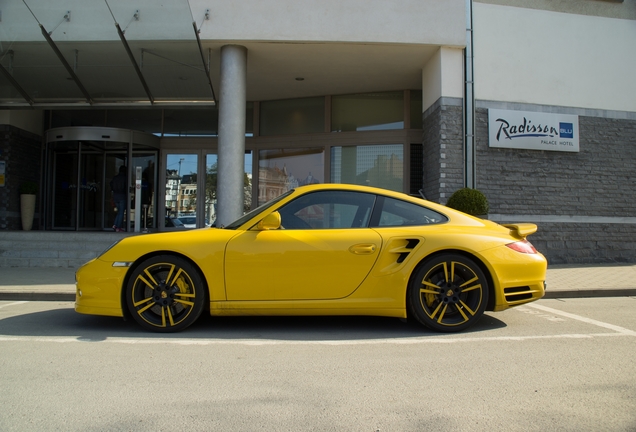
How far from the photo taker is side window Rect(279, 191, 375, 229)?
4.69m

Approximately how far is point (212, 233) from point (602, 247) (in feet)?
32.2

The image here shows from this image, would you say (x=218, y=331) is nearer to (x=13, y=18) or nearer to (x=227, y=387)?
(x=227, y=387)

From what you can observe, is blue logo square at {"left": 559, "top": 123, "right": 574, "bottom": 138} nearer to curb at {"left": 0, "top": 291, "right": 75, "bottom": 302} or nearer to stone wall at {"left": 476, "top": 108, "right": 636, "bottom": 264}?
stone wall at {"left": 476, "top": 108, "right": 636, "bottom": 264}

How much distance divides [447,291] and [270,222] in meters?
1.73

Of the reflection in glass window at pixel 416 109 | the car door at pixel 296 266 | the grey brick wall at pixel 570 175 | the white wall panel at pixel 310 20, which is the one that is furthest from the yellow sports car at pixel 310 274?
the reflection in glass window at pixel 416 109

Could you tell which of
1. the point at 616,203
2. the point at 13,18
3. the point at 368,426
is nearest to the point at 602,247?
the point at 616,203

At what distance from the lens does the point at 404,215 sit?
479 cm

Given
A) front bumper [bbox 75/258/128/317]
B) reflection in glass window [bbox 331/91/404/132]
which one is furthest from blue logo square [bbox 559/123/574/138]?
front bumper [bbox 75/258/128/317]

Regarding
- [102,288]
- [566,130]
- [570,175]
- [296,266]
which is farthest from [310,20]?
[102,288]

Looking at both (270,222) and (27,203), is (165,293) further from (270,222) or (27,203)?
(27,203)

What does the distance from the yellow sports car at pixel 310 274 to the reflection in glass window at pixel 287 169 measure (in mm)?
9432

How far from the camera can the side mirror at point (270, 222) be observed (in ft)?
14.6

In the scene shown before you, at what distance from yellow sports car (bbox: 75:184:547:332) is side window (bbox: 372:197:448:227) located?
0.12 metres

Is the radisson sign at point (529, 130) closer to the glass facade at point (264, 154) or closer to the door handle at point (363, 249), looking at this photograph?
the glass facade at point (264, 154)
